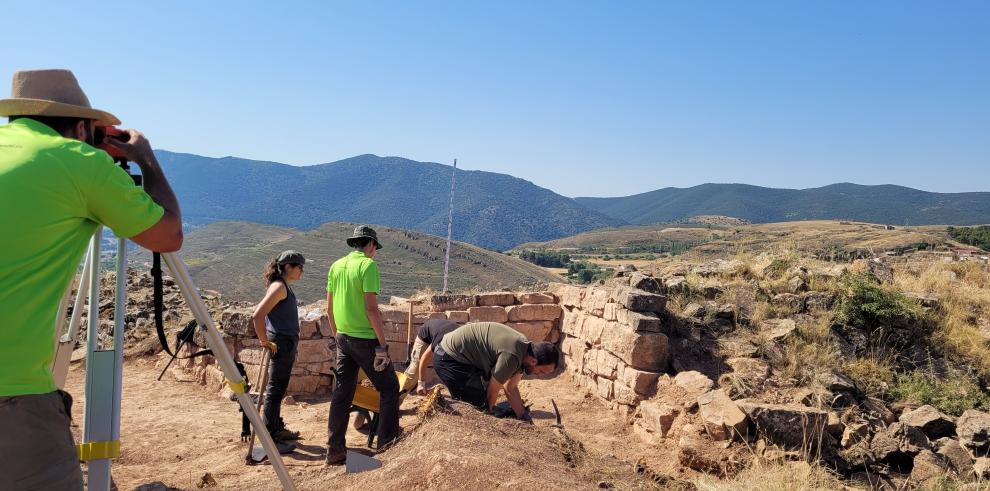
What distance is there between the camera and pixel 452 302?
10641 millimetres

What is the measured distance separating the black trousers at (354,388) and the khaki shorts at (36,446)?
11.8 ft

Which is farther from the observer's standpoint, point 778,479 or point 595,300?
point 595,300

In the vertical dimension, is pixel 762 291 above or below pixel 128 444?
above

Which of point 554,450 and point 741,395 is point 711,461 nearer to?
point 741,395

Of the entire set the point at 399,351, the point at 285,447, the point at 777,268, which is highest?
the point at 777,268

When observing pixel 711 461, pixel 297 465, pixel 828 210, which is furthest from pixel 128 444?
pixel 828 210

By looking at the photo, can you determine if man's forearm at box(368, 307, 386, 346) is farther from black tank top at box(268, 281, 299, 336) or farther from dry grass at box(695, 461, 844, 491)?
dry grass at box(695, 461, 844, 491)

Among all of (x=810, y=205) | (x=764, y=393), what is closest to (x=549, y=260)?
(x=764, y=393)

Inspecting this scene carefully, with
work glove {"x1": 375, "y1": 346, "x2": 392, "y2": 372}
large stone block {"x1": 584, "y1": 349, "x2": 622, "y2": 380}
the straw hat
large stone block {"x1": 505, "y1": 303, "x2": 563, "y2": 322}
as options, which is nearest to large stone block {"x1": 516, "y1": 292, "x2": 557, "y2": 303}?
large stone block {"x1": 505, "y1": 303, "x2": 563, "y2": 322}

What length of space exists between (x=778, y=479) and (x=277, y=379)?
4.50 m

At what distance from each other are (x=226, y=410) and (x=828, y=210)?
12653 centimetres

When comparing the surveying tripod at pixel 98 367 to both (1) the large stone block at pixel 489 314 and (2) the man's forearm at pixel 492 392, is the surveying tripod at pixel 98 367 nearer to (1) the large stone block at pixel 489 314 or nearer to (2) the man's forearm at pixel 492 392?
(2) the man's forearm at pixel 492 392

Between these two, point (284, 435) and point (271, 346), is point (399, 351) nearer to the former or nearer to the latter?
point (284, 435)

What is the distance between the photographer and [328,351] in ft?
29.7
